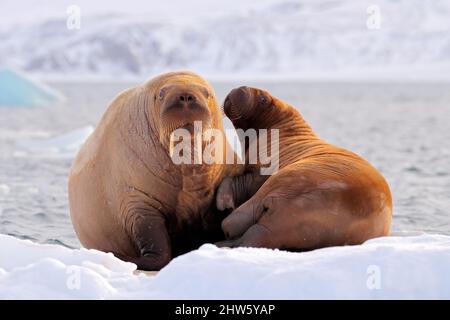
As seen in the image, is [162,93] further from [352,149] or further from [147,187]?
[352,149]

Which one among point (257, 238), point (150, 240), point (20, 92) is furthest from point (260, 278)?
point (20, 92)

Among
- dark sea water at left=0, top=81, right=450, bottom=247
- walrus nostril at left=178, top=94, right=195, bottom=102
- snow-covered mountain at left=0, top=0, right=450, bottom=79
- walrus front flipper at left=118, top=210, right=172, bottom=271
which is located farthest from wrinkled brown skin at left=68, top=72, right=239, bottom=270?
snow-covered mountain at left=0, top=0, right=450, bottom=79

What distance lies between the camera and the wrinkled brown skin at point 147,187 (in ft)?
18.6

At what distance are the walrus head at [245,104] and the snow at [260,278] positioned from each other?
2085 mm

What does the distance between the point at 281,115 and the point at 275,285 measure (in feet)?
8.98

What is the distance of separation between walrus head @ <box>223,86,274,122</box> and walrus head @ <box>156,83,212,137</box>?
3.63ft

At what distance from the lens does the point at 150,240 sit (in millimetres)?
5688

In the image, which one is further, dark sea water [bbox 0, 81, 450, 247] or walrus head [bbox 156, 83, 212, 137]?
A: dark sea water [bbox 0, 81, 450, 247]

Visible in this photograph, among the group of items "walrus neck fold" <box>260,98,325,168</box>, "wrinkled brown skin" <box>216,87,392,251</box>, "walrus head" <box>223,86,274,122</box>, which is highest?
"walrus head" <box>223,86,274,122</box>

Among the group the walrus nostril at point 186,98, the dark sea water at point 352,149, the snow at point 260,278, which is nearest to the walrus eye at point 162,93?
the walrus nostril at point 186,98

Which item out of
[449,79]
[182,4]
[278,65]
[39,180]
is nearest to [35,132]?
[39,180]

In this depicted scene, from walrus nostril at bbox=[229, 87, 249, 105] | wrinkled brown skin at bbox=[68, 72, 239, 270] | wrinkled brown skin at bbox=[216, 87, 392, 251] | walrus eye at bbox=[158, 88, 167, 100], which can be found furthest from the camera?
walrus nostril at bbox=[229, 87, 249, 105]

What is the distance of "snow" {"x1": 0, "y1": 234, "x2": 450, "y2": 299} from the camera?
4172 mm

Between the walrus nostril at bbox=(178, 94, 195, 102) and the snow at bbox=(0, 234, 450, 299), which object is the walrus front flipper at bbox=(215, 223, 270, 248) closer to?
the snow at bbox=(0, 234, 450, 299)
